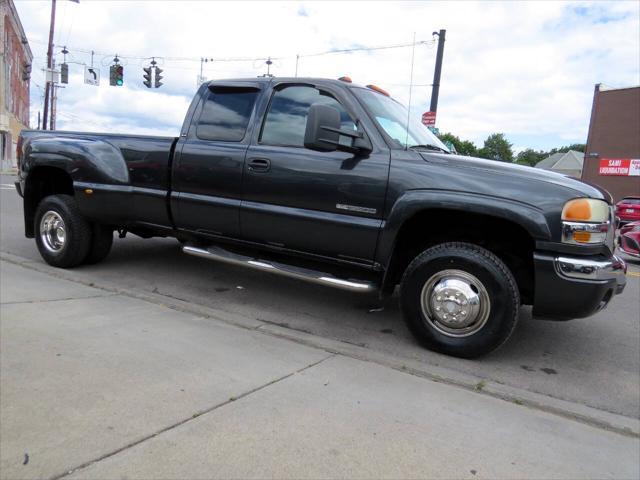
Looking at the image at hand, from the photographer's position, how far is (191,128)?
15.8 ft

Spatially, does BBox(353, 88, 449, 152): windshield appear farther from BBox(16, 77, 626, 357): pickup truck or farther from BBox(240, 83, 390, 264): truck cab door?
BBox(240, 83, 390, 264): truck cab door

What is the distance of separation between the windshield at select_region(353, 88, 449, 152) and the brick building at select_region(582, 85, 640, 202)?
111 feet

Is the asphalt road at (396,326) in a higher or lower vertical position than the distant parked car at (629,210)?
lower

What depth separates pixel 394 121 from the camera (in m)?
4.29

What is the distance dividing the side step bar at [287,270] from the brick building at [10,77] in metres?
37.7

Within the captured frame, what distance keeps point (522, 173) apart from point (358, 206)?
1176 mm

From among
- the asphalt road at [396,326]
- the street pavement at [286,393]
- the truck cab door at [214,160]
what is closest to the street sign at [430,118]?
the asphalt road at [396,326]

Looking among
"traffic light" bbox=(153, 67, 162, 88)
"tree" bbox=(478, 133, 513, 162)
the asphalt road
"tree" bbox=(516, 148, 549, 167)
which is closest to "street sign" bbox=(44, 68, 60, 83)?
"traffic light" bbox=(153, 67, 162, 88)

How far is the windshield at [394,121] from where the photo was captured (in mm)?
4043

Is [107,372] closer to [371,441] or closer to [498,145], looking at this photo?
[371,441]

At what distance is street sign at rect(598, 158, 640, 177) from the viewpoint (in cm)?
3375

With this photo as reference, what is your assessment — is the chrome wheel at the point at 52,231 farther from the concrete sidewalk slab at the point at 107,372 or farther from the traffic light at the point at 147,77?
the traffic light at the point at 147,77

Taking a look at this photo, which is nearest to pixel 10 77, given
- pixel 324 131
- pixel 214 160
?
pixel 214 160

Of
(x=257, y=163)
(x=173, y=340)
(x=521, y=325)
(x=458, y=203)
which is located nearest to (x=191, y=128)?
(x=257, y=163)
